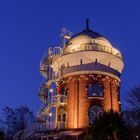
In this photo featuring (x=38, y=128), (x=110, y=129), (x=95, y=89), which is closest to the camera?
(x=110, y=129)

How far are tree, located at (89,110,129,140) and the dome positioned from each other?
46.8 feet

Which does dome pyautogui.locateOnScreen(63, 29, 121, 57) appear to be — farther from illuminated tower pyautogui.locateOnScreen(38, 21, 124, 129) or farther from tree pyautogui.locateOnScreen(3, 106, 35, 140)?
tree pyautogui.locateOnScreen(3, 106, 35, 140)

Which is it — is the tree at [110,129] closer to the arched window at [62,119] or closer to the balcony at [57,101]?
the arched window at [62,119]

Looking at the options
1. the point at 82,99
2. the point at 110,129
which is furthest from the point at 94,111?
the point at 110,129

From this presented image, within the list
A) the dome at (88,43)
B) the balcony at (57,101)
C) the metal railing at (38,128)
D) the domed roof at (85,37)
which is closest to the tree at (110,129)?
the metal railing at (38,128)

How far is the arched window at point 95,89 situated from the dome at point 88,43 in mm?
4428

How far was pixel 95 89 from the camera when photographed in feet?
150

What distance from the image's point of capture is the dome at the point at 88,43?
4675 centimetres

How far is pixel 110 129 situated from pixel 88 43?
1591 centimetres

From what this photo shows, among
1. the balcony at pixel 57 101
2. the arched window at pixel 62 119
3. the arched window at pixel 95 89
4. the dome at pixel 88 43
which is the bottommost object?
the arched window at pixel 62 119

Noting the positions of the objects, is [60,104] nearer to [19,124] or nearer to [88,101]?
[88,101]

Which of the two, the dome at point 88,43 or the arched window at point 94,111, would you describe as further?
the dome at point 88,43

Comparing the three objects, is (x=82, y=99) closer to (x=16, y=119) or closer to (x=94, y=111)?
(x=94, y=111)

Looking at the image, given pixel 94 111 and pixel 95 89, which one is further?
pixel 95 89
